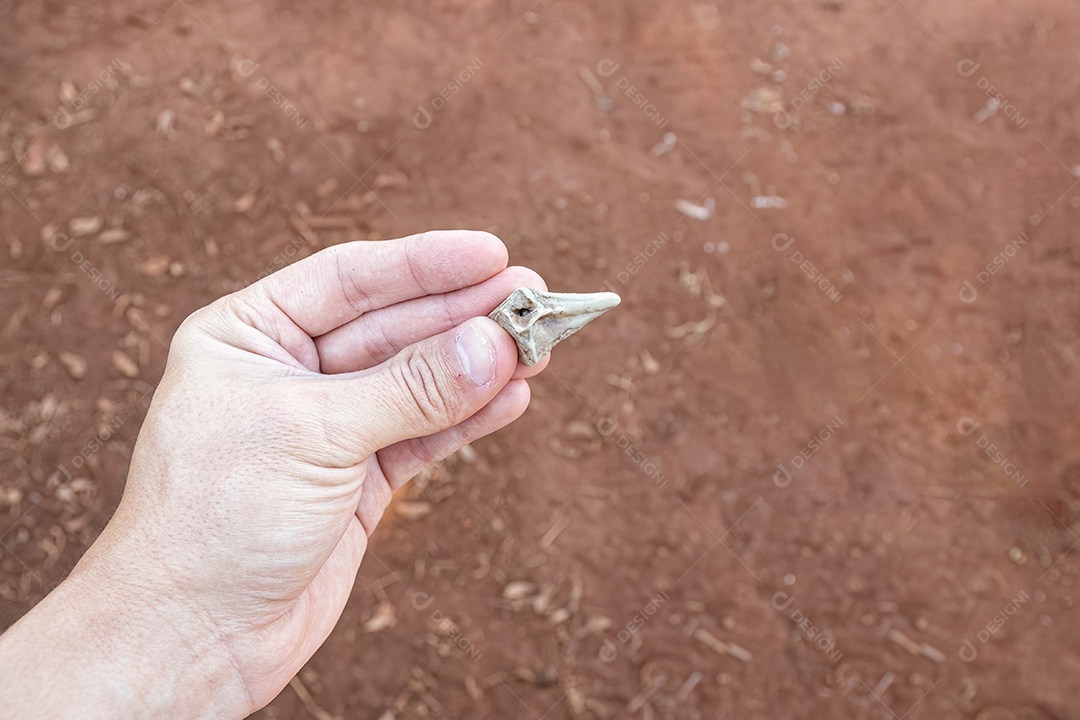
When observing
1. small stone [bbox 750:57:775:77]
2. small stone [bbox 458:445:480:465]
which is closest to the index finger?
small stone [bbox 458:445:480:465]

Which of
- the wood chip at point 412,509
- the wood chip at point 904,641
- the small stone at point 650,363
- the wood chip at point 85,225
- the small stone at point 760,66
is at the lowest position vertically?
the wood chip at point 412,509

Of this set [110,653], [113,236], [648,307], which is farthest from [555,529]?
[113,236]

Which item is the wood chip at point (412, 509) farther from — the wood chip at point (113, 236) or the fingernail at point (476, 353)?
the wood chip at point (113, 236)

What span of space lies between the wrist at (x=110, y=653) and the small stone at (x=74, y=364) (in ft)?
10.2

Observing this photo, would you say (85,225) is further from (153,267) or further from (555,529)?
(555,529)

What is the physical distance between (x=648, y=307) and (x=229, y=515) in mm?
3701

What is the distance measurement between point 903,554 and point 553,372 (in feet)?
9.61

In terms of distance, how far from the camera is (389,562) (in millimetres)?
5492

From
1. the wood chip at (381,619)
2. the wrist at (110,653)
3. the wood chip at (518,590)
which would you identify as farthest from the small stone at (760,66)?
the wrist at (110,653)

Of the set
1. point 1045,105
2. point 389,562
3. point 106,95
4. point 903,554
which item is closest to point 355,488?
point 389,562

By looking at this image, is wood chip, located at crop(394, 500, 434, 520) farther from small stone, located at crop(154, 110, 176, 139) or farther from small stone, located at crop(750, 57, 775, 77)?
small stone, located at crop(750, 57, 775, 77)

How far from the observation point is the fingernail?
322 centimetres

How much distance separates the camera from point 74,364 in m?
5.70

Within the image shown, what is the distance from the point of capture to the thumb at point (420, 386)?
317 centimetres
